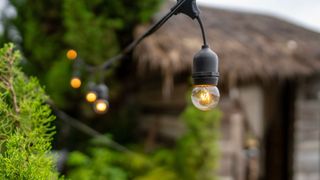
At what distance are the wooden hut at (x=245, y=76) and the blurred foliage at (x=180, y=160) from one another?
81 cm

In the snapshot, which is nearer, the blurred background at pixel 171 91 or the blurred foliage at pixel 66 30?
the blurred background at pixel 171 91

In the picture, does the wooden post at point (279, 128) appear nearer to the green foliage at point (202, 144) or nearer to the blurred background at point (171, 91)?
the blurred background at point (171, 91)

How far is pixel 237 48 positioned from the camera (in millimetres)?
6805

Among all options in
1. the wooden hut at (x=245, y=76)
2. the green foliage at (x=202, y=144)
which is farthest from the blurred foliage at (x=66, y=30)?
the green foliage at (x=202, y=144)

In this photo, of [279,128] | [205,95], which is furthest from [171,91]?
[205,95]

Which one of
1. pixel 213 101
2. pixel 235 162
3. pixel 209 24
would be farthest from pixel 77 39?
pixel 213 101

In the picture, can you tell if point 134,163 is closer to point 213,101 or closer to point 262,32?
point 262,32

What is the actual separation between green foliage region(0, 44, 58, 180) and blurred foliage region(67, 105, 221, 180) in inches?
116

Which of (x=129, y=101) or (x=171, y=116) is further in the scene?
(x=129, y=101)

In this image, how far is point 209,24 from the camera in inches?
303

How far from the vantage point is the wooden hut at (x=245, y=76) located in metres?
6.27

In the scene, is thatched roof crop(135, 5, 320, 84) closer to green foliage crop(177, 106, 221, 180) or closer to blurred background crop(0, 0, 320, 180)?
blurred background crop(0, 0, 320, 180)

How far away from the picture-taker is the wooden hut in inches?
247

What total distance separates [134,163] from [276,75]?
2.93 m
